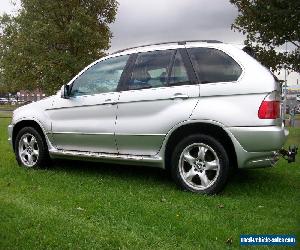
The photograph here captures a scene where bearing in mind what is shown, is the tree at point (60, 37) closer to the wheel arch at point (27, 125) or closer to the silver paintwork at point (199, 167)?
the wheel arch at point (27, 125)

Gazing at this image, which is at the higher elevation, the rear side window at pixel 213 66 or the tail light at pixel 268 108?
the rear side window at pixel 213 66

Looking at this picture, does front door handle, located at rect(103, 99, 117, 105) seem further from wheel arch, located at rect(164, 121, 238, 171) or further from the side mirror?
wheel arch, located at rect(164, 121, 238, 171)

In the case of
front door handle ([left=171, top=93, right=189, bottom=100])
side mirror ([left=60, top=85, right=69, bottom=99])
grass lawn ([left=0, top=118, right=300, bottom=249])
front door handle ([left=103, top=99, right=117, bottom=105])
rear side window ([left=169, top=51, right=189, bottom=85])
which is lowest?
grass lawn ([left=0, top=118, right=300, bottom=249])

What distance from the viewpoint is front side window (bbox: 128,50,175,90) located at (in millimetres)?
5949

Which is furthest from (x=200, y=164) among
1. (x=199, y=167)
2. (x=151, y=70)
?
(x=151, y=70)

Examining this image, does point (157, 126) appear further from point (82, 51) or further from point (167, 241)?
point (82, 51)

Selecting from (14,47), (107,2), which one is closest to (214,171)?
(107,2)

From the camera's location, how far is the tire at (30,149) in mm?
7008

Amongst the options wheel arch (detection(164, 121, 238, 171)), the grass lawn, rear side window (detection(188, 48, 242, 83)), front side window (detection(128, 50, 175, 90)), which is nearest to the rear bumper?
wheel arch (detection(164, 121, 238, 171))

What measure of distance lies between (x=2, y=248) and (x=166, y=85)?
3.01 m

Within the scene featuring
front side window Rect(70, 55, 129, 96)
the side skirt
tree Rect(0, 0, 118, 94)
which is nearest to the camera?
the side skirt

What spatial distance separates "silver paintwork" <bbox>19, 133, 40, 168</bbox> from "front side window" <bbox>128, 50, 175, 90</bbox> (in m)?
2.02

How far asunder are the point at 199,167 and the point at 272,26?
32.4 feet

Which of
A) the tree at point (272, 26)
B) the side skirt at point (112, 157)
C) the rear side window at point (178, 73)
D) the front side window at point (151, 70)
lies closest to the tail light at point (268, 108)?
the rear side window at point (178, 73)
